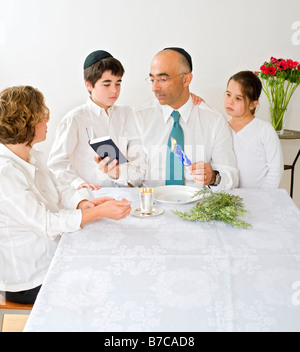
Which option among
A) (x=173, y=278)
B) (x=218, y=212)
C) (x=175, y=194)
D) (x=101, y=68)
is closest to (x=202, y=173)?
(x=175, y=194)

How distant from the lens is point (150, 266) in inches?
48.2

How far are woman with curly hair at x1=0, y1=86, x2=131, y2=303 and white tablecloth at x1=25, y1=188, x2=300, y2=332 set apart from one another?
0.27 feet

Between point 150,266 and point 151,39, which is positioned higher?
point 151,39

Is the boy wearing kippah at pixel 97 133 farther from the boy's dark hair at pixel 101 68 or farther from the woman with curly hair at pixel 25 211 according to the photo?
the woman with curly hair at pixel 25 211

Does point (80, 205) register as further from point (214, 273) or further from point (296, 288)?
point (296, 288)

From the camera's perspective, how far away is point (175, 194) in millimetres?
1919

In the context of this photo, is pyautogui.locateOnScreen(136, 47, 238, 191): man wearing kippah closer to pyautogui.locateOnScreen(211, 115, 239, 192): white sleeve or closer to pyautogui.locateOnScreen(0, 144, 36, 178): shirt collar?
pyautogui.locateOnScreen(211, 115, 239, 192): white sleeve

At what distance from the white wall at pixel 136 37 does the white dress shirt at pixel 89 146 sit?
0.83 metres

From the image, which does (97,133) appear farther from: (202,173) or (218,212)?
(218,212)

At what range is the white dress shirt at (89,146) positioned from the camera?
8.08 ft

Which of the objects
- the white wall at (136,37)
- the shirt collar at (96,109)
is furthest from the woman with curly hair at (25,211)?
the white wall at (136,37)

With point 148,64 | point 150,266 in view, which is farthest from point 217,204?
point 148,64

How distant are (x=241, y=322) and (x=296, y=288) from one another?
0.24 m

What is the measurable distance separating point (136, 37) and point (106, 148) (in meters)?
1.87
